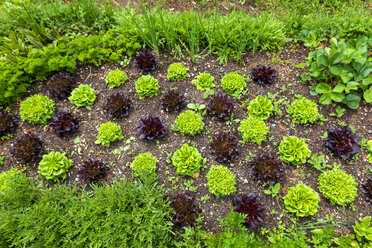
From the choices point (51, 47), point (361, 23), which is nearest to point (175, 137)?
point (51, 47)

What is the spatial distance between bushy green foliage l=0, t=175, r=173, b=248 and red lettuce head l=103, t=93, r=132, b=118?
4.60 ft

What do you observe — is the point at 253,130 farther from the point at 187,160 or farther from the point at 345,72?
the point at 345,72

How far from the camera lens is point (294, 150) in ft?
11.4

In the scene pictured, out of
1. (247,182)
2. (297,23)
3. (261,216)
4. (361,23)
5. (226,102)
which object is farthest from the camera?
(297,23)

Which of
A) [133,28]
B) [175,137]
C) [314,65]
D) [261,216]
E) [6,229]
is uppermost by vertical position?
[133,28]

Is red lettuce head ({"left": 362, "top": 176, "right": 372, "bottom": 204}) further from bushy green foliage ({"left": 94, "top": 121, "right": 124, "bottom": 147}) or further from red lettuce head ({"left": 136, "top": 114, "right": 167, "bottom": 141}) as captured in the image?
bushy green foliage ({"left": 94, "top": 121, "right": 124, "bottom": 147})

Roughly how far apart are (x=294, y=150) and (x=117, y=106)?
281cm

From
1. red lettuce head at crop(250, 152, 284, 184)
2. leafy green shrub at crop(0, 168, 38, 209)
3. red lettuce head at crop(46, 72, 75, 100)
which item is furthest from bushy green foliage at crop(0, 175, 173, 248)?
red lettuce head at crop(46, 72, 75, 100)

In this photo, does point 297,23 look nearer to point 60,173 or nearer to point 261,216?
point 261,216

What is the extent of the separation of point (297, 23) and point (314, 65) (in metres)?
1.31

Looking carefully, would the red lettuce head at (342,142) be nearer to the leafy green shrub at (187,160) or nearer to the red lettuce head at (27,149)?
the leafy green shrub at (187,160)

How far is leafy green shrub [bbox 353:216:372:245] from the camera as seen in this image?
2.88m

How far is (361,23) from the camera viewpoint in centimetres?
441

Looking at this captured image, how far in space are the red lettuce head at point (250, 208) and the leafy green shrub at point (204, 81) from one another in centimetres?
196
